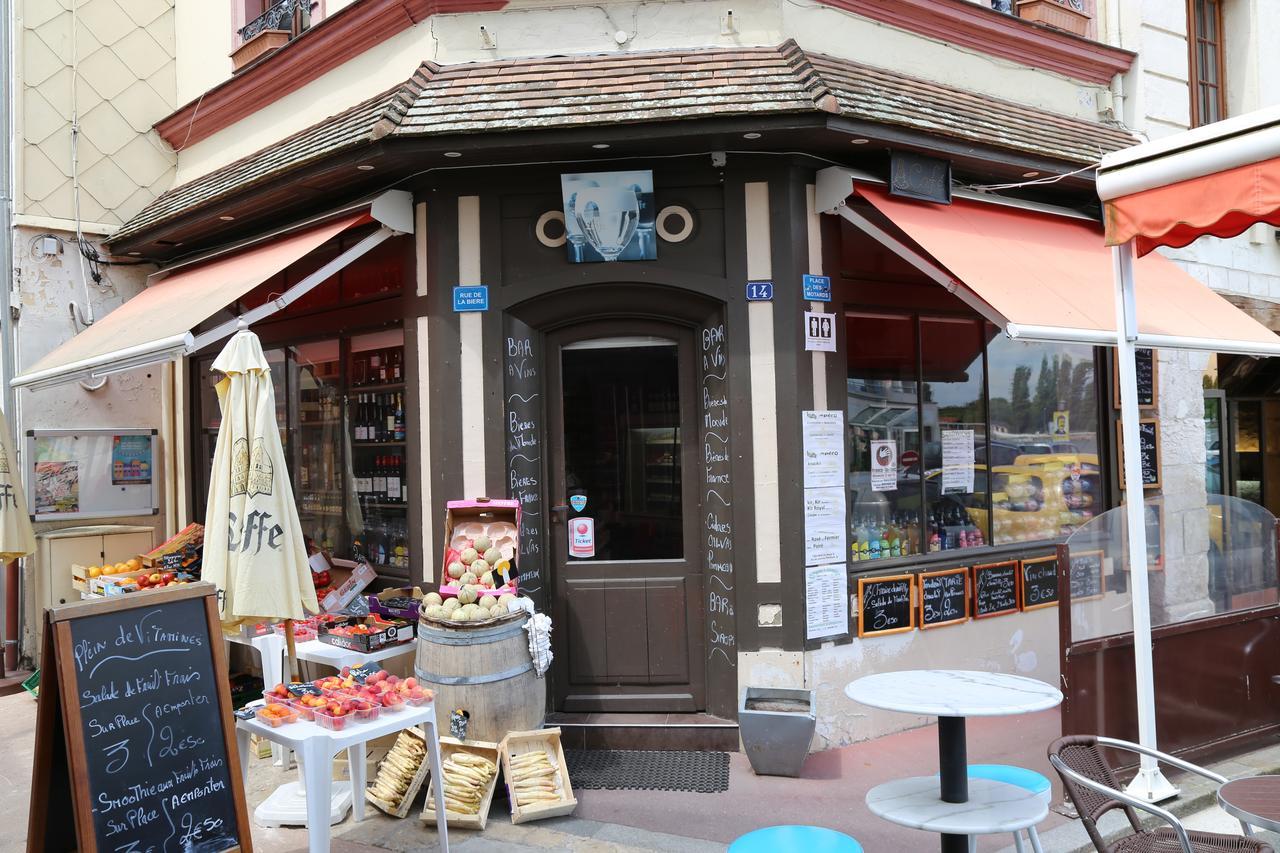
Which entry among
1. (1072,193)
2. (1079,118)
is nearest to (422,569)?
(1072,193)

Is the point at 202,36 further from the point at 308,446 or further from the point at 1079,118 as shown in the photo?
the point at 1079,118

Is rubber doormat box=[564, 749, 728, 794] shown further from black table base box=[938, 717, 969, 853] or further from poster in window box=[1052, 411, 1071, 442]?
poster in window box=[1052, 411, 1071, 442]

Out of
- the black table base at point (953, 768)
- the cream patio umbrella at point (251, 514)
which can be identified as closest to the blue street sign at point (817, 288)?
the black table base at point (953, 768)

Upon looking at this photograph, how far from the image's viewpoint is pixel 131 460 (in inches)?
362

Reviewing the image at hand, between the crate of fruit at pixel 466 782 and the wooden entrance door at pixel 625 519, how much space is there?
1.25 meters

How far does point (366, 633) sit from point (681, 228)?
3268 millimetres

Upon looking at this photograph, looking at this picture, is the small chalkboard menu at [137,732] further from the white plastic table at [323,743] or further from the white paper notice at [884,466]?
the white paper notice at [884,466]

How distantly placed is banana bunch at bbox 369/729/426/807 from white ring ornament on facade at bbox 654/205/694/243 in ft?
11.2

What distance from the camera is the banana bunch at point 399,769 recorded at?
520 centimetres

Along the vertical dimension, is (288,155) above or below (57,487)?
above

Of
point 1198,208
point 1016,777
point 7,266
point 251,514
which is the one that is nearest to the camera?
point 1016,777

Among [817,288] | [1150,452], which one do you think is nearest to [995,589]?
[1150,452]

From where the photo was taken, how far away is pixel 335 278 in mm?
7402

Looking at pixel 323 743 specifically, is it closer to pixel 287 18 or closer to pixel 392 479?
pixel 392 479
